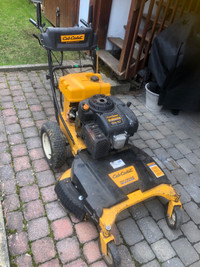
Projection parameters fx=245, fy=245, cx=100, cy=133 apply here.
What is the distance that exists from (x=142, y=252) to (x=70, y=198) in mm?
840

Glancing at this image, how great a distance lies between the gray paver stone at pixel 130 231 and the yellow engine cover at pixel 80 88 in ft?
4.52

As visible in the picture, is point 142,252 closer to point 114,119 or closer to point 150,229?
point 150,229

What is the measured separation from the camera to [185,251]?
2348 millimetres

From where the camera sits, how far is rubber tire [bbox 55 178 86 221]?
2.28 metres

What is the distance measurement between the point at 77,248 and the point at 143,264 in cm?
61

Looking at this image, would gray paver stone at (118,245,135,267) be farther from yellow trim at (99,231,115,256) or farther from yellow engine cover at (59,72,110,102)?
yellow engine cover at (59,72,110,102)

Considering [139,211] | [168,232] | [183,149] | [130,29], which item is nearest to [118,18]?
[130,29]

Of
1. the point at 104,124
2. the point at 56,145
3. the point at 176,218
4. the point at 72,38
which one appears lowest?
the point at 176,218

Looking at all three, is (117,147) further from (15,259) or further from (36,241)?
(15,259)

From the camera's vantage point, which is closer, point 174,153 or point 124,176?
point 124,176

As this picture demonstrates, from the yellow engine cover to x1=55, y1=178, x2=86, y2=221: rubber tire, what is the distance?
88cm

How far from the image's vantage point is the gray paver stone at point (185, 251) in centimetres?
229

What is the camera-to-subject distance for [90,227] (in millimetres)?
2416

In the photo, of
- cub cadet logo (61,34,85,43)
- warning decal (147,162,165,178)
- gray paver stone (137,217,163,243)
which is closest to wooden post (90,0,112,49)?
cub cadet logo (61,34,85,43)
